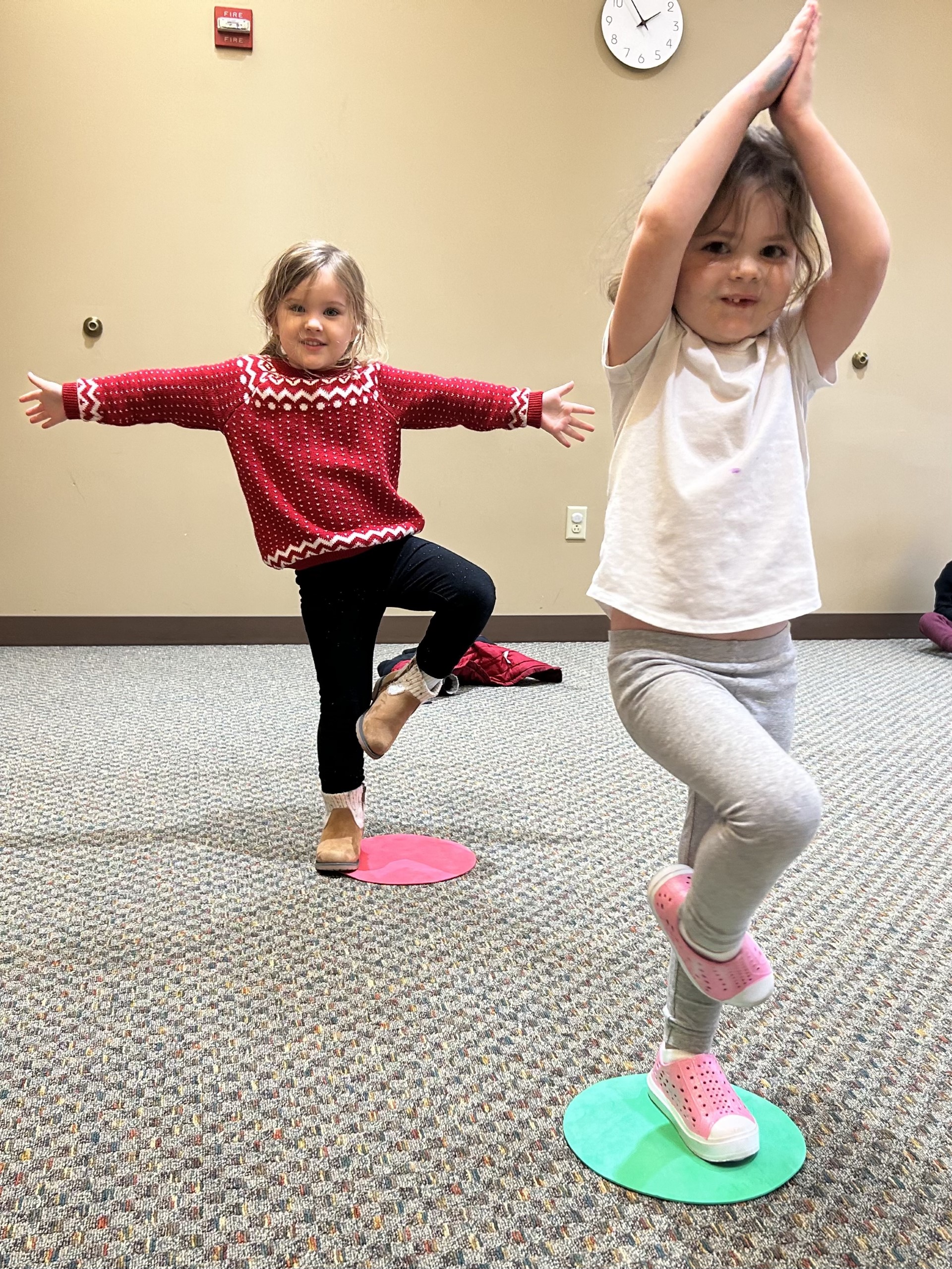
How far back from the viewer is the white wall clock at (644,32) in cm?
345

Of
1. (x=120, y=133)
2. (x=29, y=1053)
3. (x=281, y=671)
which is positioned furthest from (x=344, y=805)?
(x=120, y=133)

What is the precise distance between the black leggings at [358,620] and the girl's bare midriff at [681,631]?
66 centimetres

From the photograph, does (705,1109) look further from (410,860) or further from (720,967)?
(410,860)

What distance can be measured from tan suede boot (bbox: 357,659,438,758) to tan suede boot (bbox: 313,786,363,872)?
8 centimetres

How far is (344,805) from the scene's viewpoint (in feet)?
5.44

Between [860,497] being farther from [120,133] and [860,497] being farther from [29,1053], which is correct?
[29,1053]

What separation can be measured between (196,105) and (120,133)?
9.8 inches

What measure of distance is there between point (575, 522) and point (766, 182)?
2.74 meters

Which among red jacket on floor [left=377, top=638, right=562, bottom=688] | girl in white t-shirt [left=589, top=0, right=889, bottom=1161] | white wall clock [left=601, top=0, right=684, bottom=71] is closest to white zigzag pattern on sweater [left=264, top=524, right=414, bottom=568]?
girl in white t-shirt [left=589, top=0, right=889, bottom=1161]

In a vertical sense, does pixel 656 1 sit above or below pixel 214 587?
above

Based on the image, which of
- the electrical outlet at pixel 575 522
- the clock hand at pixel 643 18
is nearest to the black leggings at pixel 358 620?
the electrical outlet at pixel 575 522

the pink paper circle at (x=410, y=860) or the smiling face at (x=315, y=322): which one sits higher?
the smiling face at (x=315, y=322)

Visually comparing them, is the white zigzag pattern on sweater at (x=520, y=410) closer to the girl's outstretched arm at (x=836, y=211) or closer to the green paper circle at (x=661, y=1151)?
the girl's outstretched arm at (x=836, y=211)

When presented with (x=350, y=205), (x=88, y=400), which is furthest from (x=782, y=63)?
(x=350, y=205)
